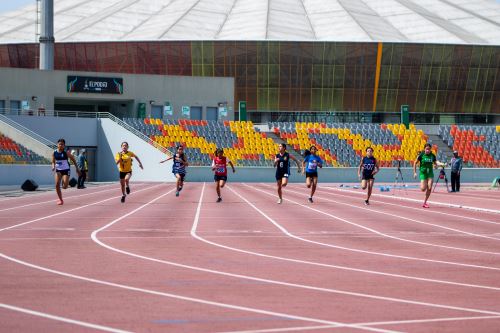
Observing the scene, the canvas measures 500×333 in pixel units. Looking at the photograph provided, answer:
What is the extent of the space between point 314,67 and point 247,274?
217ft

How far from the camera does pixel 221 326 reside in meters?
7.25

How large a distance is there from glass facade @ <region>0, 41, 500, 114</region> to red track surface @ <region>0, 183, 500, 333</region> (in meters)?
55.7

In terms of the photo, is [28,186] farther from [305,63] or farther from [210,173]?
[305,63]

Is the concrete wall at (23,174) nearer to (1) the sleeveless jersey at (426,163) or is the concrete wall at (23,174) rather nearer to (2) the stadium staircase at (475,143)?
(1) the sleeveless jersey at (426,163)

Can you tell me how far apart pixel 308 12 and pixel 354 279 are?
77787 mm

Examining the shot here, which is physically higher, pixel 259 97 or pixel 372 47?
pixel 372 47

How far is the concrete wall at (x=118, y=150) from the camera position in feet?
177

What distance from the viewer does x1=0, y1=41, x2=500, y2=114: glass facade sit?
75000 millimetres

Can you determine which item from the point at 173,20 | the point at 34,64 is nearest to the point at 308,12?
the point at 173,20

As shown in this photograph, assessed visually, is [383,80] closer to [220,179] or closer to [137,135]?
[137,135]

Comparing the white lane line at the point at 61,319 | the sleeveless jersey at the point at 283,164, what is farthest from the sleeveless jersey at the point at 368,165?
the white lane line at the point at 61,319

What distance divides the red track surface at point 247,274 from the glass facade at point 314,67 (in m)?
55.7

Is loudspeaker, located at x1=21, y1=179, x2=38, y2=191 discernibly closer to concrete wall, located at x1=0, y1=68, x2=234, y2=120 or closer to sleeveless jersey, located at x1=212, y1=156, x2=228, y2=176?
sleeveless jersey, located at x1=212, y1=156, x2=228, y2=176

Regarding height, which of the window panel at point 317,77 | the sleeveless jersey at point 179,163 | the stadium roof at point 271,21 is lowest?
the sleeveless jersey at point 179,163
